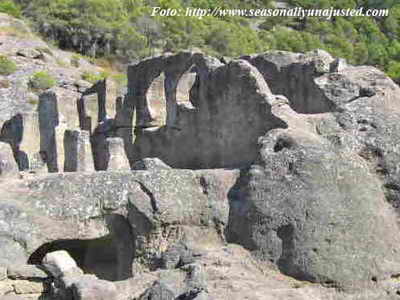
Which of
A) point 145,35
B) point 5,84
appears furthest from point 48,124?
point 145,35

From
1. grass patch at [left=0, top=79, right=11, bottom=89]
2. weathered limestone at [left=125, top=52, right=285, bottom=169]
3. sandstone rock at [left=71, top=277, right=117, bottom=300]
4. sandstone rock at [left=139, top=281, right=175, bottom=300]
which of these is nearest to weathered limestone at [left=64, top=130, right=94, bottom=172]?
weathered limestone at [left=125, top=52, right=285, bottom=169]

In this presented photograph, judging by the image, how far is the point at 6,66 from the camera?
40.7 metres

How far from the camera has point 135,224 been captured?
40.4 ft

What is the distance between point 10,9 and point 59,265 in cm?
4917

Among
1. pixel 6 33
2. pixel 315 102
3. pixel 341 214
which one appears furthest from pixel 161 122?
pixel 6 33

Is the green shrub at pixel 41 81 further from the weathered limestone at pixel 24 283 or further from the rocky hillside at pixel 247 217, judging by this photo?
the weathered limestone at pixel 24 283

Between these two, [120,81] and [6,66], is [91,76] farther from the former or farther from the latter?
[120,81]

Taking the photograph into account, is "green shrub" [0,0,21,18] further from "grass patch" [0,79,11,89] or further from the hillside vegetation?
"grass patch" [0,79,11,89]

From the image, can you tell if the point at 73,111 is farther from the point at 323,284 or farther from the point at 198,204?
the point at 323,284

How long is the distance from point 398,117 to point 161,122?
8.84 m

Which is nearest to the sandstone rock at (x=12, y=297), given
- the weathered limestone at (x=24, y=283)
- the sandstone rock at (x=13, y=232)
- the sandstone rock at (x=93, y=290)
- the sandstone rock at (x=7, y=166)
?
the weathered limestone at (x=24, y=283)

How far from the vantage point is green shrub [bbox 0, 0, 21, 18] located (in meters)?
56.7

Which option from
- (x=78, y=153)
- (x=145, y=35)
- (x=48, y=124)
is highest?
(x=145, y=35)

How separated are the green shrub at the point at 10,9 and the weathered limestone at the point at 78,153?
38.8 meters
